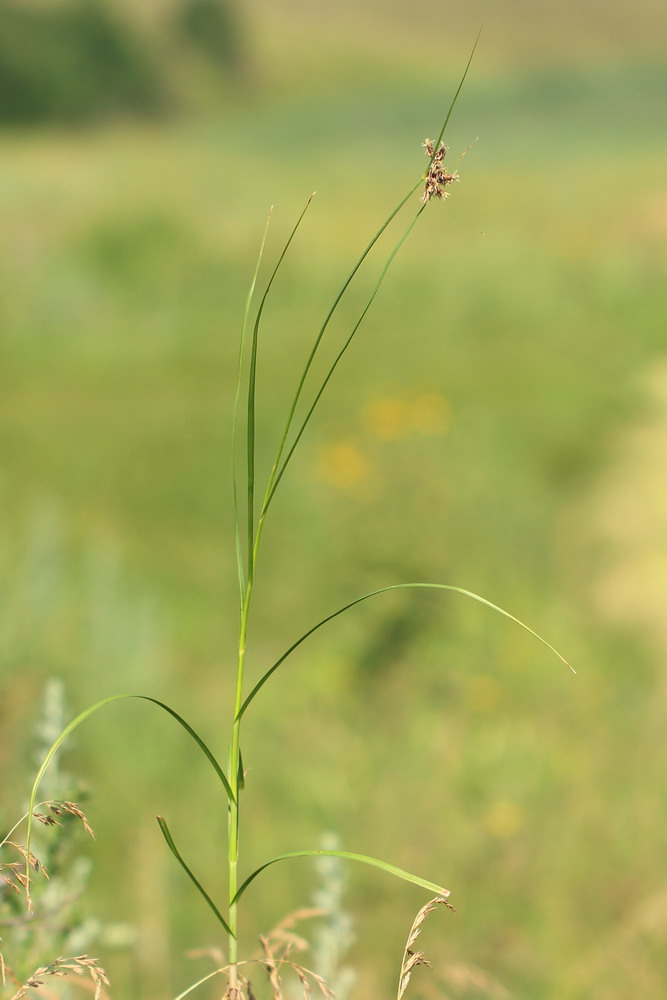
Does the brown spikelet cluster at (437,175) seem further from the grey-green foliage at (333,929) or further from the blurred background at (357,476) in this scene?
the grey-green foliage at (333,929)

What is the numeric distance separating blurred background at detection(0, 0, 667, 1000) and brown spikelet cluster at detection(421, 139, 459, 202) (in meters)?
0.07

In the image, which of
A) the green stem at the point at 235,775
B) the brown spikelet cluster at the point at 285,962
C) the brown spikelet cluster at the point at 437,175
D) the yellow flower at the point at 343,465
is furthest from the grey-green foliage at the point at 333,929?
the yellow flower at the point at 343,465

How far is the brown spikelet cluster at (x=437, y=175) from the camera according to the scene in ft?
1.28

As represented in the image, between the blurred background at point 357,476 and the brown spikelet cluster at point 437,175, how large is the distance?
0.23ft

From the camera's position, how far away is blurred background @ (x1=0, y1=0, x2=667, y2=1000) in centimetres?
196

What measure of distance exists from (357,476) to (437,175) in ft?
10.3

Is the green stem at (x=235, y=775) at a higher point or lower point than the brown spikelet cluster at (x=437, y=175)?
lower

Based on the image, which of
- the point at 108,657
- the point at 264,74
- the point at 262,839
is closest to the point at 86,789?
the point at 262,839

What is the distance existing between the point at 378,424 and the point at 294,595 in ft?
2.51

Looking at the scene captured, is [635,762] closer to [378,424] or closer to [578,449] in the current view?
[378,424]

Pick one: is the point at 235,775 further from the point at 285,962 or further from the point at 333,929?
the point at 333,929

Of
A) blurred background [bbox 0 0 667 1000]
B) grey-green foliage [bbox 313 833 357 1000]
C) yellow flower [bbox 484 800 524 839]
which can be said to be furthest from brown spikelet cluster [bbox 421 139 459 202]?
yellow flower [bbox 484 800 524 839]

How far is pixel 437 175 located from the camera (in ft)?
1.30

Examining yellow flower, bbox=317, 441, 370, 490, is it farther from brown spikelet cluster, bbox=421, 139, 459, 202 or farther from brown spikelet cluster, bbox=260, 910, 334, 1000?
brown spikelet cluster, bbox=421, 139, 459, 202
